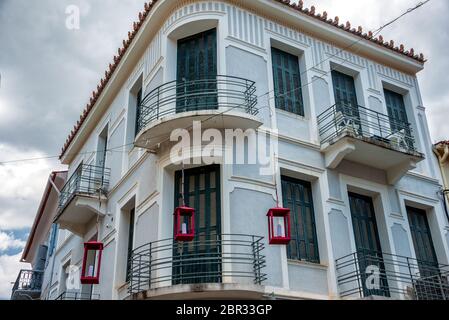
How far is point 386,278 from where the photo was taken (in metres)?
13.0

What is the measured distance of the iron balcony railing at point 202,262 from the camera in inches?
435

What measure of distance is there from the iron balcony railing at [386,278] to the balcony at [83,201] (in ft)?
24.8

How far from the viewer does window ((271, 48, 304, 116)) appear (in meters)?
14.1

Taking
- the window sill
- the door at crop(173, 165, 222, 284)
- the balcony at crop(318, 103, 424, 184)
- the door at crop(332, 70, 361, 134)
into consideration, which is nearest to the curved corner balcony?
the window sill

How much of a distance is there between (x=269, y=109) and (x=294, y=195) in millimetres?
2284

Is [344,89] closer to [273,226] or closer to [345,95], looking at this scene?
[345,95]

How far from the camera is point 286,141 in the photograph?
43.4 feet

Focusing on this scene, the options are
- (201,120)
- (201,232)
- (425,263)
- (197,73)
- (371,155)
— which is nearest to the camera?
(201,232)

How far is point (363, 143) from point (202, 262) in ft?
16.7

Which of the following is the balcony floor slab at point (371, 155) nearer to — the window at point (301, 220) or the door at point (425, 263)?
the window at point (301, 220)

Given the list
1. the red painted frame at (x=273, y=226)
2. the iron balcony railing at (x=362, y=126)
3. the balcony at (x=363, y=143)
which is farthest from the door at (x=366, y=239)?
the red painted frame at (x=273, y=226)

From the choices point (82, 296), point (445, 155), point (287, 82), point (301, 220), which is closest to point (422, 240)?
point (445, 155)

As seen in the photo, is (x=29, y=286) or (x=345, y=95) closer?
(x=345, y=95)

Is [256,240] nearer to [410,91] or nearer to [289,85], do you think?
[289,85]
